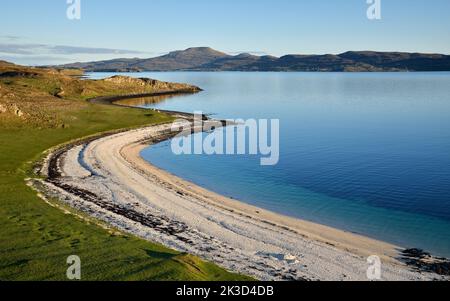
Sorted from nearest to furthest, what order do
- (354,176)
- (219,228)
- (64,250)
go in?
(64,250)
(219,228)
(354,176)

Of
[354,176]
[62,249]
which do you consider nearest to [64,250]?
[62,249]

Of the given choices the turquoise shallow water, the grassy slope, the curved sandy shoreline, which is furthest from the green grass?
the turquoise shallow water

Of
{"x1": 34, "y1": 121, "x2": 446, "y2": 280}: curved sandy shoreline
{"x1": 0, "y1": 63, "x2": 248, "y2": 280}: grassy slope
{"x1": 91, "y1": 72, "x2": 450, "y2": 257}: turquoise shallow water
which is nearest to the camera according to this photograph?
{"x1": 0, "y1": 63, "x2": 248, "y2": 280}: grassy slope

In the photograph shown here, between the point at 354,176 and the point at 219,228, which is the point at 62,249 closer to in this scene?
the point at 219,228

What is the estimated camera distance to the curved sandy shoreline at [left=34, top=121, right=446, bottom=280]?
25297 millimetres

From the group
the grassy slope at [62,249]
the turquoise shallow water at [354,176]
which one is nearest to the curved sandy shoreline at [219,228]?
the grassy slope at [62,249]

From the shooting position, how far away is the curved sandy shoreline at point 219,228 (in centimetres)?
2530

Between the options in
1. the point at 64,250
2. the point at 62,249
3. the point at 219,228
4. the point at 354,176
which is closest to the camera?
the point at 64,250

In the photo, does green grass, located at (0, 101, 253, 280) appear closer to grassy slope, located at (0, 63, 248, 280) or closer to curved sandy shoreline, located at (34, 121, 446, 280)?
grassy slope, located at (0, 63, 248, 280)

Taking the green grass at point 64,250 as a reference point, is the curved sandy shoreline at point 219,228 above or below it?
below

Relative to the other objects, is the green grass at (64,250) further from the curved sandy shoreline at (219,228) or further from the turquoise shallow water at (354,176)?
the turquoise shallow water at (354,176)

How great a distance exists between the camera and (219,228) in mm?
31938
